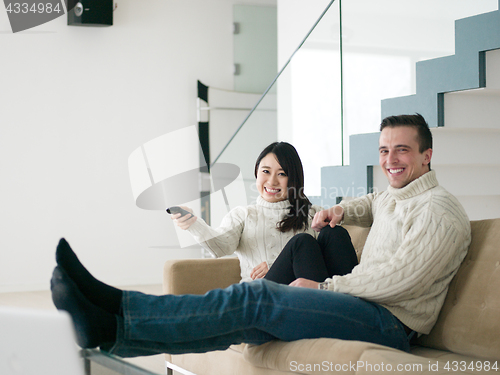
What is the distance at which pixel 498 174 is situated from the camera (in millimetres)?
3172

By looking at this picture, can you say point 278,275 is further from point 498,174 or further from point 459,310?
point 498,174

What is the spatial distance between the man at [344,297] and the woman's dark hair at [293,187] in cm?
45

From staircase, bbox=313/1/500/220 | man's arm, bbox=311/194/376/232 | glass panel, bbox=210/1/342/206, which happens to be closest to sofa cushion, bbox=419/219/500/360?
man's arm, bbox=311/194/376/232

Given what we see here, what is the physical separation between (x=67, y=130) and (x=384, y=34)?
3.18 metres

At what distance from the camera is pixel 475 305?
5.36 feet

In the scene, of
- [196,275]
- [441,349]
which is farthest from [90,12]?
[441,349]

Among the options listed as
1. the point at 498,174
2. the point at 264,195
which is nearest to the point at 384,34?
the point at 498,174

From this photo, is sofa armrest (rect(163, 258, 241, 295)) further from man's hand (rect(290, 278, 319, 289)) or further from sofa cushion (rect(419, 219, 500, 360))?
sofa cushion (rect(419, 219, 500, 360))

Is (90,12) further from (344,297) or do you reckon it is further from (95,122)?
(344,297)

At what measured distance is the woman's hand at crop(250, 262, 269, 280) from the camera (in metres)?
2.19

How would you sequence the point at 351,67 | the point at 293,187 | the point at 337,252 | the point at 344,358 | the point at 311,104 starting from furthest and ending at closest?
the point at 311,104
the point at 351,67
the point at 293,187
the point at 337,252
the point at 344,358

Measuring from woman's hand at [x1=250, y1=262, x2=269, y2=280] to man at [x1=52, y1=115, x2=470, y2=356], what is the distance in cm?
44

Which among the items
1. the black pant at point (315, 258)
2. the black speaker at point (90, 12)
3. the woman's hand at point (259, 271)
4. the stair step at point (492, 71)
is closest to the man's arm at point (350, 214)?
the black pant at point (315, 258)

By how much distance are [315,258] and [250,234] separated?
513 mm
